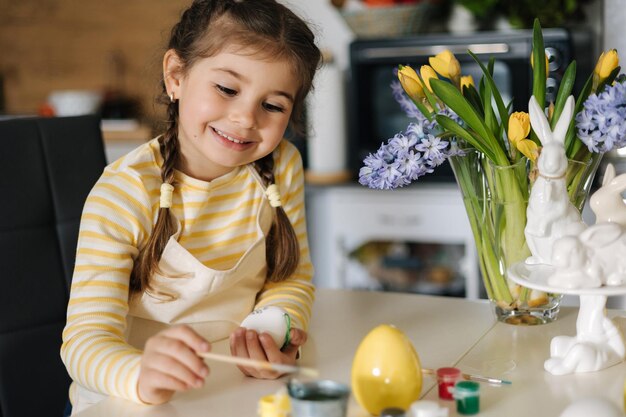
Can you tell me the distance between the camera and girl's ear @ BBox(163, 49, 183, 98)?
4.24 ft

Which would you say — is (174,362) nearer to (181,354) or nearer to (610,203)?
(181,354)

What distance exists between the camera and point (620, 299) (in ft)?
7.66

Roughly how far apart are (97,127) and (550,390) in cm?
93

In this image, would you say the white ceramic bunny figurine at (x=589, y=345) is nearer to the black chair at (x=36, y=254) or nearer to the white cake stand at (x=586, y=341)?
the white cake stand at (x=586, y=341)

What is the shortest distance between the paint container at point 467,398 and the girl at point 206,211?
0.82 feet

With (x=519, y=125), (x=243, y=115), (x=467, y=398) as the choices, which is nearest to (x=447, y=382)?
(x=467, y=398)

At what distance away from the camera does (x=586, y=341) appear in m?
1.06

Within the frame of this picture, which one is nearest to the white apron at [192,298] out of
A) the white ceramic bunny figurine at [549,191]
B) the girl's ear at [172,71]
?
the girl's ear at [172,71]

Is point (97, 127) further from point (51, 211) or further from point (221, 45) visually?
point (221, 45)

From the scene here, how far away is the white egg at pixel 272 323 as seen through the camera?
115cm

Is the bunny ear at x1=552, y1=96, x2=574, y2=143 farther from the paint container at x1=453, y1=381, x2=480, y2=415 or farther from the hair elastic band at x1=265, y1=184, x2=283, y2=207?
the hair elastic band at x1=265, y1=184, x2=283, y2=207

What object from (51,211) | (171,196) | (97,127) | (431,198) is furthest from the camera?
(431,198)

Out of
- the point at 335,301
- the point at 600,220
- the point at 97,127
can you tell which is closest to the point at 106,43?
the point at 97,127

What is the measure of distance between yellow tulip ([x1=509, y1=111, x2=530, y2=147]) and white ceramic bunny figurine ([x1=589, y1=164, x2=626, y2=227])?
0.14 m
